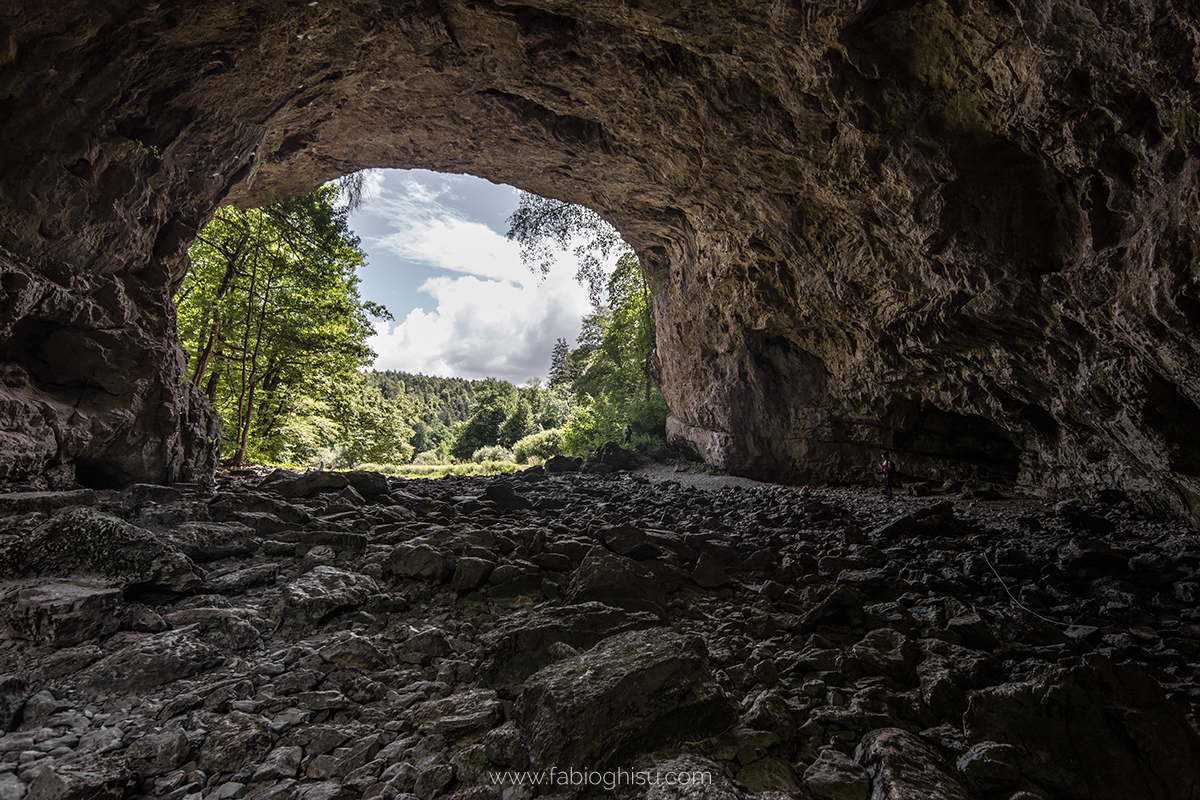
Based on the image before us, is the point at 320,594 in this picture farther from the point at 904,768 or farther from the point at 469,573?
the point at 904,768

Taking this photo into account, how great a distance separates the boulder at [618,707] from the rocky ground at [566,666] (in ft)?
0.04

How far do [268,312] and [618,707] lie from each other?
1723 centimetres

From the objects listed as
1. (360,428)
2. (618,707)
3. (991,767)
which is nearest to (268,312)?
(360,428)

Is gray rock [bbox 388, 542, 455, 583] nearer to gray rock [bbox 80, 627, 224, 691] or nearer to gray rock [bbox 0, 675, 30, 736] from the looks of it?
gray rock [bbox 80, 627, 224, 691]

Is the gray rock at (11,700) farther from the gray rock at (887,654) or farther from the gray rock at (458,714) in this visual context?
the gray rock at (887,654)

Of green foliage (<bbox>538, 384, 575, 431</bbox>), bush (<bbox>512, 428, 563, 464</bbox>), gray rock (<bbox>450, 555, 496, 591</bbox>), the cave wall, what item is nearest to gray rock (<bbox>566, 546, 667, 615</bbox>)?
gray rock (<bbox>450, 555, 496, 591</bbox>)

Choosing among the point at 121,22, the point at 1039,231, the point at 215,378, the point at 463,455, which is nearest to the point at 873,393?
the point at 1039,231

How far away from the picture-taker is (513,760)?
201 cm

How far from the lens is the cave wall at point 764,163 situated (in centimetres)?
415

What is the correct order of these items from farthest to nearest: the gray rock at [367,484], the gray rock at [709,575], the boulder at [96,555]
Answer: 1. the gray rock at [367,484]
2. the gray rock at [709,575]
3. the boulder at [96,555]

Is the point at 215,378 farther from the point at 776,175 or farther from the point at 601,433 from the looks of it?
the point at 776,175

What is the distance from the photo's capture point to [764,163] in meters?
7.62

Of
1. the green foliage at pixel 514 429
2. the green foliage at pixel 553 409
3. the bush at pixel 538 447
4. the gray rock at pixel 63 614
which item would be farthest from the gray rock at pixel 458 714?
the green foliage at pixel 514 429

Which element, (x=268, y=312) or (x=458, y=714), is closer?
(x=458, y=714)
